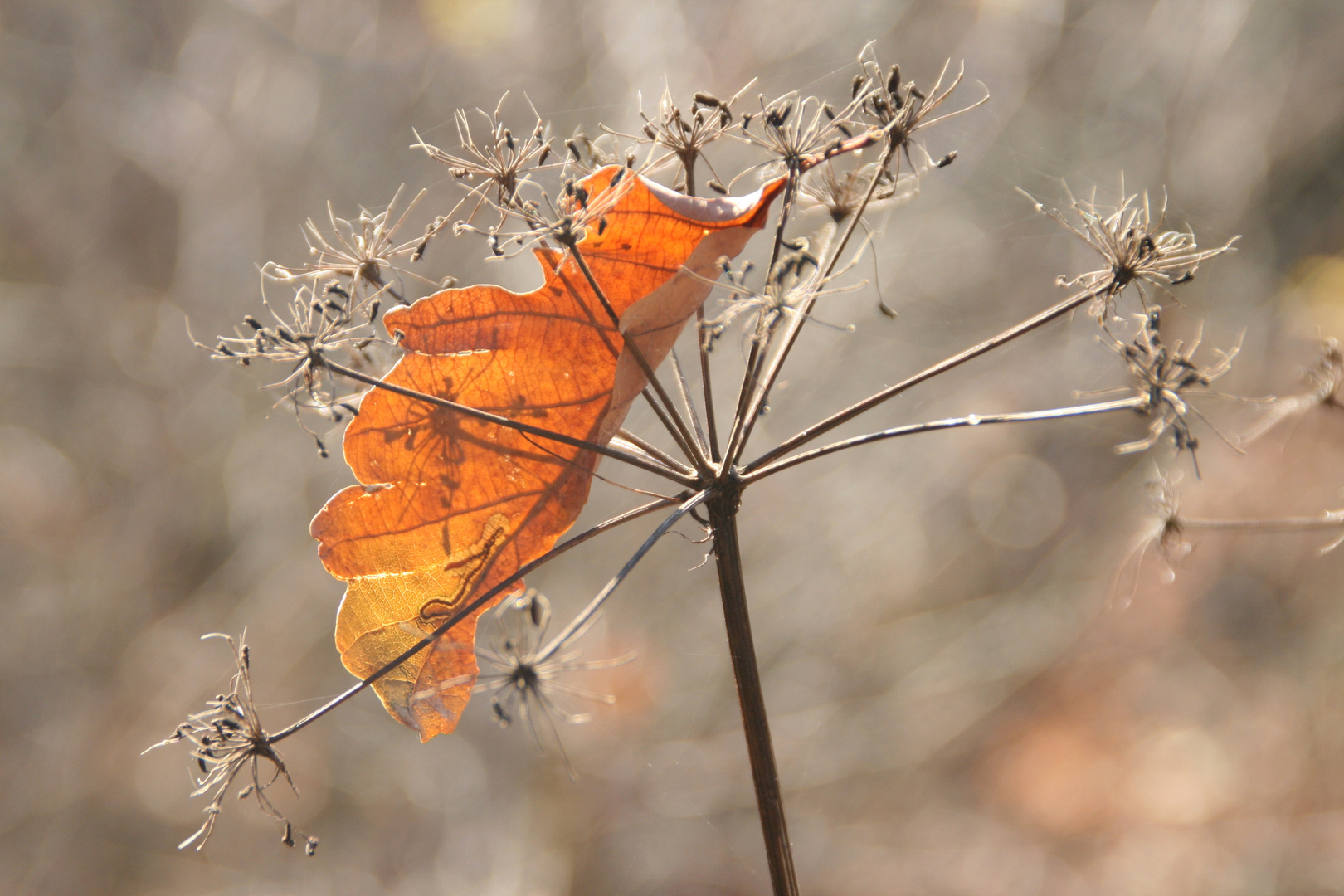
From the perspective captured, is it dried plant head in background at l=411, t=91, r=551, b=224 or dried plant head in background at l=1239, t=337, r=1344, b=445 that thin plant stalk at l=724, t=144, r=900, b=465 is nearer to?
dried plant head in background at l=411, t=91, r=551, b=224

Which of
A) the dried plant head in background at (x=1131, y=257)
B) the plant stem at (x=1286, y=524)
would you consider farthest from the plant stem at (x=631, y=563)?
the plant stem at (x=1286, y=524)

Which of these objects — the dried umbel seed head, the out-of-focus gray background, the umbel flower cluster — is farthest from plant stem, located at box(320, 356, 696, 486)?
the out-of-focus gray background

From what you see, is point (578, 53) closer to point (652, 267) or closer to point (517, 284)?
point (517, 284)

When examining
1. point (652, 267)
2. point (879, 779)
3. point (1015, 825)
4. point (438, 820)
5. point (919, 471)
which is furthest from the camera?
point (919, 471)

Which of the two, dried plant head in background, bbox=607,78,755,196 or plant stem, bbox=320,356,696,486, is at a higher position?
dried plant head in background, bbox=607,78,755,196

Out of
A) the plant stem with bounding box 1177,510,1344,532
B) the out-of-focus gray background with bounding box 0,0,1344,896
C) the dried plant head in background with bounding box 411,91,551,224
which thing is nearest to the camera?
the dried plant head in background with bounding box 411,91,551,224

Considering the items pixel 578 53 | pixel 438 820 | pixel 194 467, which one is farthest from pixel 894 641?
pixel 194 467
